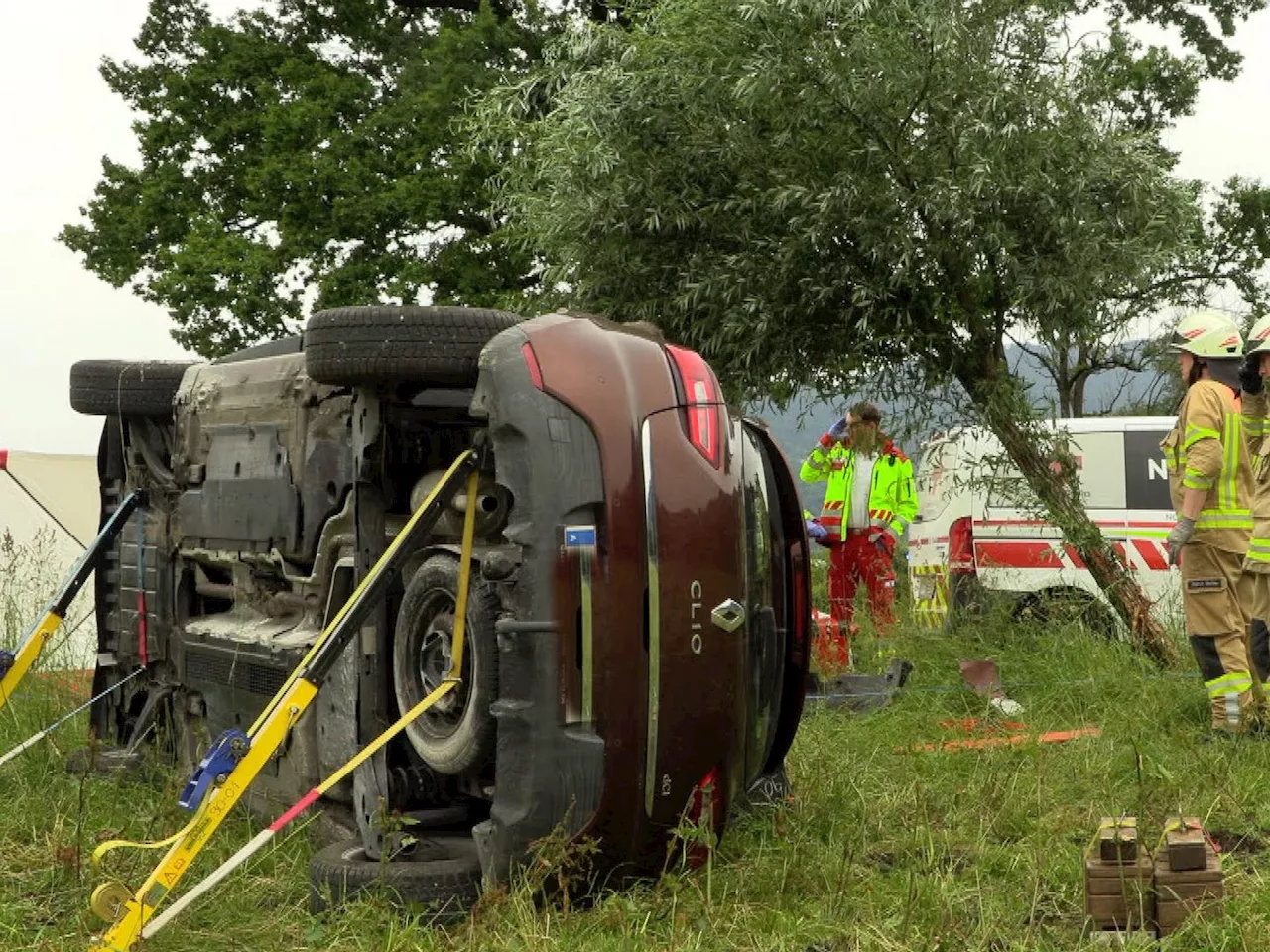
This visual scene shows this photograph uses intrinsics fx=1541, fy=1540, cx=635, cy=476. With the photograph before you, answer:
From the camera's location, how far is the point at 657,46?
1050cm

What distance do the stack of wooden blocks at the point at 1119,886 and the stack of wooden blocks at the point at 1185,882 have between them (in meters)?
0.04

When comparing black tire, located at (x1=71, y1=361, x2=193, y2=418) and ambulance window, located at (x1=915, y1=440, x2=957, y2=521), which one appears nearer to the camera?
black tire, located at (x1=71, y1=361, x2=193, y2=418)

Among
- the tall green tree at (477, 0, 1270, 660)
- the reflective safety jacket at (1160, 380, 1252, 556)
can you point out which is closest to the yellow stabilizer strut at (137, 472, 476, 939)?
the reflective safety jacket at (1160, 380, 1252, 556)

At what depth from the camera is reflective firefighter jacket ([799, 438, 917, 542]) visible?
1018cm

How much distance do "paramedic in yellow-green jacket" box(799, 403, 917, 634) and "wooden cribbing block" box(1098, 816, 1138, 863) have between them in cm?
596

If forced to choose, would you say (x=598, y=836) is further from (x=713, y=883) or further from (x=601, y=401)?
(x=601, y=401)

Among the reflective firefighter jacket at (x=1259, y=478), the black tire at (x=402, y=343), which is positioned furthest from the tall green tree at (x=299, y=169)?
the black tire at (x=402, y=343)

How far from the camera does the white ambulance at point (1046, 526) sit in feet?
34.0

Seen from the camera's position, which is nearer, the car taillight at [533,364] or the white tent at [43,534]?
the car taillight at [533,364]

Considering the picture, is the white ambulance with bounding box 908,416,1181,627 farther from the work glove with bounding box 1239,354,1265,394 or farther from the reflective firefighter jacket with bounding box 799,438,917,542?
the work glove with bounding box 1239,354,1265,394

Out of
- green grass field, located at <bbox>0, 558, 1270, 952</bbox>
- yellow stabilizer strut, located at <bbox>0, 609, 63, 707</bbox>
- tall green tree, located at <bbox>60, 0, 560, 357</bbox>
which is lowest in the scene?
green grass field, located at <bbox>0, 558, 1270, 952</bbox>

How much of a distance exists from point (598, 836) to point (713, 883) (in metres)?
0.43

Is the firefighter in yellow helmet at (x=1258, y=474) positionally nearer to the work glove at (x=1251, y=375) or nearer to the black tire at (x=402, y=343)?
the work glove at (x=1251, y=375)

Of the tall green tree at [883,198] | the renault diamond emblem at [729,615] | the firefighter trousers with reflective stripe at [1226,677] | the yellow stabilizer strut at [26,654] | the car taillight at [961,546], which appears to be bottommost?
the firefighter trousers with reflective stripe at [1226,677]
